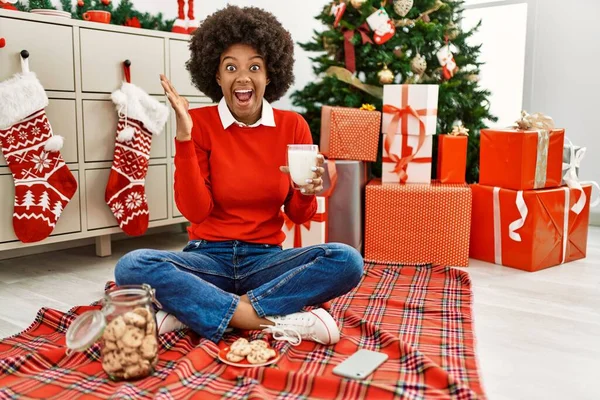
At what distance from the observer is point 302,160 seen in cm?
148

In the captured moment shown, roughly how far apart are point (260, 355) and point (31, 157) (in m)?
1.45

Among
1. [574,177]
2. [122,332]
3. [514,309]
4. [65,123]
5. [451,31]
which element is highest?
[451,31]

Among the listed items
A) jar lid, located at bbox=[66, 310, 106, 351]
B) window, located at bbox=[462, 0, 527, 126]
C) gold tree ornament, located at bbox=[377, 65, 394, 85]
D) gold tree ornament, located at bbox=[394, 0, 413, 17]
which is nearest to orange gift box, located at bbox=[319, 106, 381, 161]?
gold tree ornament, located at bbox=[377, 65, 394, 85]

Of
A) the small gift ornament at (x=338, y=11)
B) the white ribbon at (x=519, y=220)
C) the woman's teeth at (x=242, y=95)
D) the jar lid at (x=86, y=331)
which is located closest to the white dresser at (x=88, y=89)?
the small gift ornament at (x=338, y=11)

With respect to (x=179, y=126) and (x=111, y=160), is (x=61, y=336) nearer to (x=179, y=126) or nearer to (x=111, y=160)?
(x=179, y=126)

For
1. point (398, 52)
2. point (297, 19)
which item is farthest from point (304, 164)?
point (297, 19)

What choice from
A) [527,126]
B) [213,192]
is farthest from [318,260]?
[527,126]

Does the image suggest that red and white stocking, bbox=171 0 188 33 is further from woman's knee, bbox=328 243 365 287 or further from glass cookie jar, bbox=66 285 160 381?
glass cookie jar, bbox=66 285 160 381

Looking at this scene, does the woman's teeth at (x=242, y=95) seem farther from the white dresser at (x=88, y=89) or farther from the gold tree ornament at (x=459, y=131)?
the gold tree ornament at (x=459, y=131)

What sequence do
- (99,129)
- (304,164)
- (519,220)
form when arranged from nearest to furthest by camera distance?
1. (304,164)
2. (519,220)
3. (99,129)

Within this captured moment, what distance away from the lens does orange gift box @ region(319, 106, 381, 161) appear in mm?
2611

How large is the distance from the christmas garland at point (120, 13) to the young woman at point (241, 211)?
113 centimetres

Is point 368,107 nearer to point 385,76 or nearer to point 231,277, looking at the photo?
point 385,76

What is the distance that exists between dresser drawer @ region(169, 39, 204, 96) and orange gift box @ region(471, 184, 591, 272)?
150 cm
